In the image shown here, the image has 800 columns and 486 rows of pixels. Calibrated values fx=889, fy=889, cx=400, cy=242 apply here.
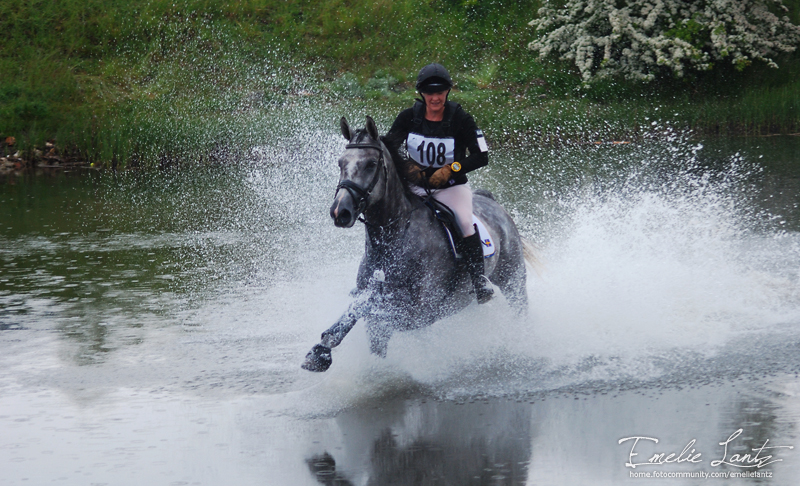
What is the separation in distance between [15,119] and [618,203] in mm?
16391

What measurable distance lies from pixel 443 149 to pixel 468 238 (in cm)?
70

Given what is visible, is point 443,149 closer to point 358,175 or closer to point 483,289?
point 358,175

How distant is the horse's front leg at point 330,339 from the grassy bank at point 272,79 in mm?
14639

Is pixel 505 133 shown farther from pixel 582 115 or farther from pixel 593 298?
pixel 593 298

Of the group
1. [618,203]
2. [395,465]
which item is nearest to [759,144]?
[618,203]

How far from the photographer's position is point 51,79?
24594 millimetres

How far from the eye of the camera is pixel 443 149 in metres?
6.61

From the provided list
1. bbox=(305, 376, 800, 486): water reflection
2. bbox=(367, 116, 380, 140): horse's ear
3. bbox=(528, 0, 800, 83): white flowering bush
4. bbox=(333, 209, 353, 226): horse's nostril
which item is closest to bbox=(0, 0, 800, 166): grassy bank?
bbox=(528, 0, 800, 83): white flowering bush

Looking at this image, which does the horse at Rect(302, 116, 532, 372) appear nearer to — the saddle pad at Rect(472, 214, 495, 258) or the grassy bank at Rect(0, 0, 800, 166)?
the saddle pad at Rect(472, 214, 495, 258)

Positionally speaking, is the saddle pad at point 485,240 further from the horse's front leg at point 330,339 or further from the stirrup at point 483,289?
the horse's front leg at point 330,339

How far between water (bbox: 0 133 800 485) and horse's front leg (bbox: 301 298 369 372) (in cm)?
26

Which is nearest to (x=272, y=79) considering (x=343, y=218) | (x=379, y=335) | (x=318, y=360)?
(x=379, y=335)

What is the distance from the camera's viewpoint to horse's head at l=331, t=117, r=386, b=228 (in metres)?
5.55

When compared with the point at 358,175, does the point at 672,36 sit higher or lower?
higher
